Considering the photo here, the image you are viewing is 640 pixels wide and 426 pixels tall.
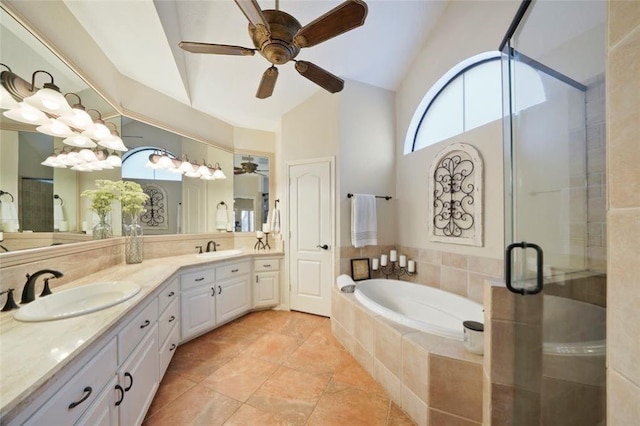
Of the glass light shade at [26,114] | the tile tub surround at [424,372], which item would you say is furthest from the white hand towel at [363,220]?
→ the glass light shade at [26,114]

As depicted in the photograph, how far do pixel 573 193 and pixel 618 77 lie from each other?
823mm

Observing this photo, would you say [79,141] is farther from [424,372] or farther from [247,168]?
[424,372]

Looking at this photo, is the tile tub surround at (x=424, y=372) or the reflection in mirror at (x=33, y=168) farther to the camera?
the tile tub surround at (x=424, y=372)

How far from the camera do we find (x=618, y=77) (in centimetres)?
46

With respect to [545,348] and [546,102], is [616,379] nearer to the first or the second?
[545,348]

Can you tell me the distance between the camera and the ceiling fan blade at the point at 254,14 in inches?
44.0

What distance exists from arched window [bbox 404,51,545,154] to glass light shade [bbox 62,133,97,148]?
3.17 meters

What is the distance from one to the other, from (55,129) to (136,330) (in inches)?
54.4

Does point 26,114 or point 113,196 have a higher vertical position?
point 26,114

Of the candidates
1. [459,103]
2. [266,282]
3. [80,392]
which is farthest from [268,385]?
[459,103]

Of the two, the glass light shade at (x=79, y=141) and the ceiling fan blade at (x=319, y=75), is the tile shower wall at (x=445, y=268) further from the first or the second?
the glass light shade at (x=79, y=141)

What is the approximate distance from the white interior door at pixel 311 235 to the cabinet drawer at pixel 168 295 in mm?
1432

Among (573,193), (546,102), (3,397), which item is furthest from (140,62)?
(573,193)

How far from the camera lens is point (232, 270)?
9.45ft
